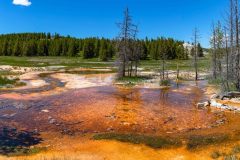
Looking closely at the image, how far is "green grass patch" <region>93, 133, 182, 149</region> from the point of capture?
1645 centimetres

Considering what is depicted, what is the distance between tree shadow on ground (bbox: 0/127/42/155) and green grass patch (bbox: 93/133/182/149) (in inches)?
139

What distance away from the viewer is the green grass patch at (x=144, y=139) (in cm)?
1645

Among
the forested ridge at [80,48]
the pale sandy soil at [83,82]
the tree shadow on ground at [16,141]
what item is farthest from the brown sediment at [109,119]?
the forested ridge at [80,48]

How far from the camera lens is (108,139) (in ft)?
56.8

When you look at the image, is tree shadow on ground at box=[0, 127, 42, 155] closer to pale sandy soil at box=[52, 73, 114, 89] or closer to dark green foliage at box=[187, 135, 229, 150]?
dark green foliage at box=[187, 135, 229, 150]

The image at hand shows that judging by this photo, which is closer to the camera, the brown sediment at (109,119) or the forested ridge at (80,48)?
the brown sediment at (109,119)

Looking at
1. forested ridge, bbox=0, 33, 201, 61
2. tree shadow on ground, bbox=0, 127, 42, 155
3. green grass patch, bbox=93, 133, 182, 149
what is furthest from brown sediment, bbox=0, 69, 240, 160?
forested ridge, bbox=0, 33, 201, 61

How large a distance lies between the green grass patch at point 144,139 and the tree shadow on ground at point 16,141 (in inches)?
139

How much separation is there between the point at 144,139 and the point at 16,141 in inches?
273

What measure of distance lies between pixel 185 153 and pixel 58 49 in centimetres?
11829

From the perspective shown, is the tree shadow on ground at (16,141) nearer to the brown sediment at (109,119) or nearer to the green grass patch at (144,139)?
the brown sediment at (109,119)

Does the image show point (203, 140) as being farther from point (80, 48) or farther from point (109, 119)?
point (80, 48)

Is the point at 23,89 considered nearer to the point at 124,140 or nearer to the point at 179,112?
the point at 179,112

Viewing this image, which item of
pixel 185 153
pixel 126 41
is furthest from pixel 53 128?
pixel 126 41
